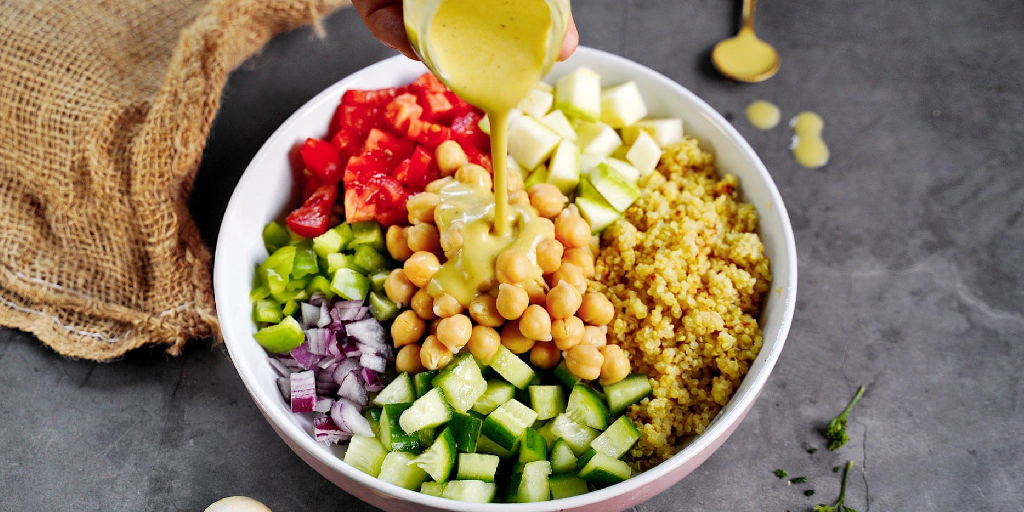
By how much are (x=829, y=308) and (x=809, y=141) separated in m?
0.74

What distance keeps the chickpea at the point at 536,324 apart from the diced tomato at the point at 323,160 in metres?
0.82

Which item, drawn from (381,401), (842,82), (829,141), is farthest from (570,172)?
(842,82)

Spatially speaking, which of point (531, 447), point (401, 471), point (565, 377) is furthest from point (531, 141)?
point (401, 471)

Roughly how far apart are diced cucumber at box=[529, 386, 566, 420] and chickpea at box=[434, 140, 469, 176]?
29.5 inches

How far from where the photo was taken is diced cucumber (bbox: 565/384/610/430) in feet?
7.09

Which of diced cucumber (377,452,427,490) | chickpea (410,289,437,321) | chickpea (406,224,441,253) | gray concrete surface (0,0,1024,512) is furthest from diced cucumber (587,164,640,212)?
diced cucumber (377,452,427,490)

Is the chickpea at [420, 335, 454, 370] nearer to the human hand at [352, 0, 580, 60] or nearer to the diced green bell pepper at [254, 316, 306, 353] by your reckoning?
the diced green bell pepper at [254, 316, 306, 353]

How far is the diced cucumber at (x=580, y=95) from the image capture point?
8.77 feet

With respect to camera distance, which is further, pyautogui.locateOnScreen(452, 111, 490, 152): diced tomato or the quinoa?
pyautogui.locateOnScreen(452, 111, 490, 152): diced tomato

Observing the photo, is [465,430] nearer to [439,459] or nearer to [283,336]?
[439,459]

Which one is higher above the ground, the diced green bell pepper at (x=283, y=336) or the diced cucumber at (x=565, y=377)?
the diced green bell pepper at (x=283, y=336)

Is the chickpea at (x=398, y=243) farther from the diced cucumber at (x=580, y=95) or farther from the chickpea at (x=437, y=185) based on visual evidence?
the diced cucumber at (x=580, y=95)

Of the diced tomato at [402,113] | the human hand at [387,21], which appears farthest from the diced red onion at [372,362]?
the human hand at [387,21]

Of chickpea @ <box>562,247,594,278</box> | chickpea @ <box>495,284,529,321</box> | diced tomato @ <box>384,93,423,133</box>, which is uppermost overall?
diced tomato @ <box>384,93,423,133</box>
